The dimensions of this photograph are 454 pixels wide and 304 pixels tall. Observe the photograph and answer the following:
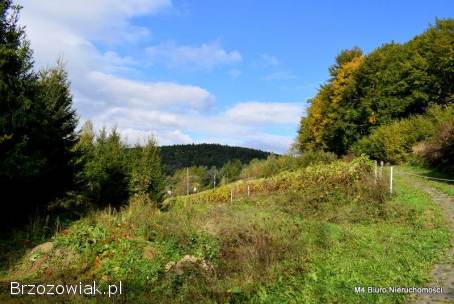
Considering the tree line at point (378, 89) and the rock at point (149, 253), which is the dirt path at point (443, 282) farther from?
the tree line at point (378, 89)

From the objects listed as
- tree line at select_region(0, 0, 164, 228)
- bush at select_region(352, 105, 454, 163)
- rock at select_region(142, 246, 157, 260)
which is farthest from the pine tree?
bush at select_region(352, 105, 454, 163)

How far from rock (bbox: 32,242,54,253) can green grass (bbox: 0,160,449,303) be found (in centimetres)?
15

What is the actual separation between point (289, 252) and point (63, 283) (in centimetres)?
501

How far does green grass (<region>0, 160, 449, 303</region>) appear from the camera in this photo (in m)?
Answer: 8.38

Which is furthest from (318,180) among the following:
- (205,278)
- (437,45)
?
(437,45)

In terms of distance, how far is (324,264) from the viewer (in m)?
9.63

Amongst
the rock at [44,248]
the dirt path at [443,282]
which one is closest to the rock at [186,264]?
the rock at [44,248]

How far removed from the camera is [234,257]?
10609 mm

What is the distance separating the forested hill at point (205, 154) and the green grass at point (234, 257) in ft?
350

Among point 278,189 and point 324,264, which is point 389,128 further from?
point 324,264

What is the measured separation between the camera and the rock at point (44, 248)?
11.4 meters

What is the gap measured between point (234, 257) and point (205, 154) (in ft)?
403

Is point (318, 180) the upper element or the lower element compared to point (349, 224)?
upper

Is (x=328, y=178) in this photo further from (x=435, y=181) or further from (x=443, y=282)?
(x=443, y=282)
